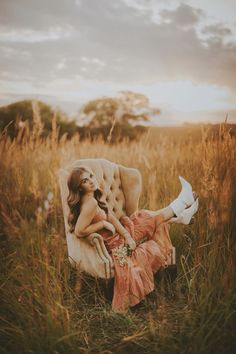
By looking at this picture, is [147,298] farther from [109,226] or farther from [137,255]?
[109,226]

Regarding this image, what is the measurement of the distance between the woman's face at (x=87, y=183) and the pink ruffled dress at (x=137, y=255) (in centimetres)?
16

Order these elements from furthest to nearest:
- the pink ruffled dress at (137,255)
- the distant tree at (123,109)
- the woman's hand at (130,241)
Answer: the distant tree at (123,109) < the woman's hand at (130,241) < the pink ruffled dress at (137,255)

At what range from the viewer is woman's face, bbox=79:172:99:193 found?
7.66 feet

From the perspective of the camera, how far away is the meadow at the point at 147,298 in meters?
1.84

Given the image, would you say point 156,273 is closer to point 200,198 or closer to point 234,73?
point 200,198

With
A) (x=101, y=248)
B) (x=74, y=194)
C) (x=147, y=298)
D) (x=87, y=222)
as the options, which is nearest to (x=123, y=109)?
(x=74, y=194)

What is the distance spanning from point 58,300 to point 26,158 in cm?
154

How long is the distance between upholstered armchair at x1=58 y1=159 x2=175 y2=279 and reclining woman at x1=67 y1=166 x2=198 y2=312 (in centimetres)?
6

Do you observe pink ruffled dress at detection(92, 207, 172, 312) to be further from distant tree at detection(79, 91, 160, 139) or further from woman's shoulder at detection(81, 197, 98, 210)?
distant tree at detection(79, 91, 160, 139)

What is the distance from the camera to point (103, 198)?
97.1 inches

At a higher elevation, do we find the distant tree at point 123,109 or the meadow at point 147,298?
the distant tree at point 123,109

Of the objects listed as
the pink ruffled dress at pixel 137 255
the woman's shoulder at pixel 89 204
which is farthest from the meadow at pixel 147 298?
the woman's shoulder at pixel 89 204

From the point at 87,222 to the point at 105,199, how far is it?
10.3 inches

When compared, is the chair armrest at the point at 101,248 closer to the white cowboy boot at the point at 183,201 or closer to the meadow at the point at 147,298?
the meadow at the point at 147,298
